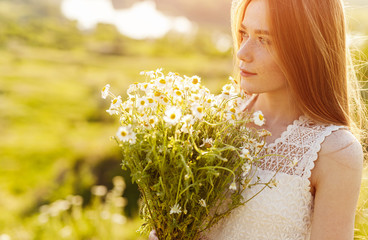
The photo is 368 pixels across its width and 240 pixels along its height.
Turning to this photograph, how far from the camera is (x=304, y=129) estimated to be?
1810mm

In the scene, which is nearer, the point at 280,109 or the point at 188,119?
the point at 188,119

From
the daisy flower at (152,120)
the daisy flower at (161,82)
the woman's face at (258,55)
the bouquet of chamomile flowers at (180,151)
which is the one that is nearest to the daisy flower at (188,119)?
Answer: the bouquet of chamomile flowers at (180,151)

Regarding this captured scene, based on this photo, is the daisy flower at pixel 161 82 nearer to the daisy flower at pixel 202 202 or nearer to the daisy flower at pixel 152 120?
the daisy flower at pixel 152 120

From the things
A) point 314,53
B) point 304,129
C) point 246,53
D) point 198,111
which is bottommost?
point 304,129

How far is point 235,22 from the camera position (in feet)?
6.50

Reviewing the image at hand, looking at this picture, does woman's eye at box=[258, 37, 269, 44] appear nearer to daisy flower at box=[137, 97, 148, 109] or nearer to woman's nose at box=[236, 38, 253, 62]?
woman's nose at box=[236, 38, 253, 62]

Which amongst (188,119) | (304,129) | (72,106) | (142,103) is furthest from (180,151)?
(72,106)

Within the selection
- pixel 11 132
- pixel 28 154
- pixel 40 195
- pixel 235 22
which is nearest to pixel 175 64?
pixel 11 132

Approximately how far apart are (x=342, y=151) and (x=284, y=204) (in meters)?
0.34

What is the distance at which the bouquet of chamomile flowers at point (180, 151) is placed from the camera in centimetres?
133

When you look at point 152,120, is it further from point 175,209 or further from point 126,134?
point 175,209

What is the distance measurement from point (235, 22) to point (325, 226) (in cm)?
109

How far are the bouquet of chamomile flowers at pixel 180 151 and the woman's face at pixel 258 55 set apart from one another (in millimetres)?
245

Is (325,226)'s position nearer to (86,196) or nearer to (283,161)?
(283,161)
